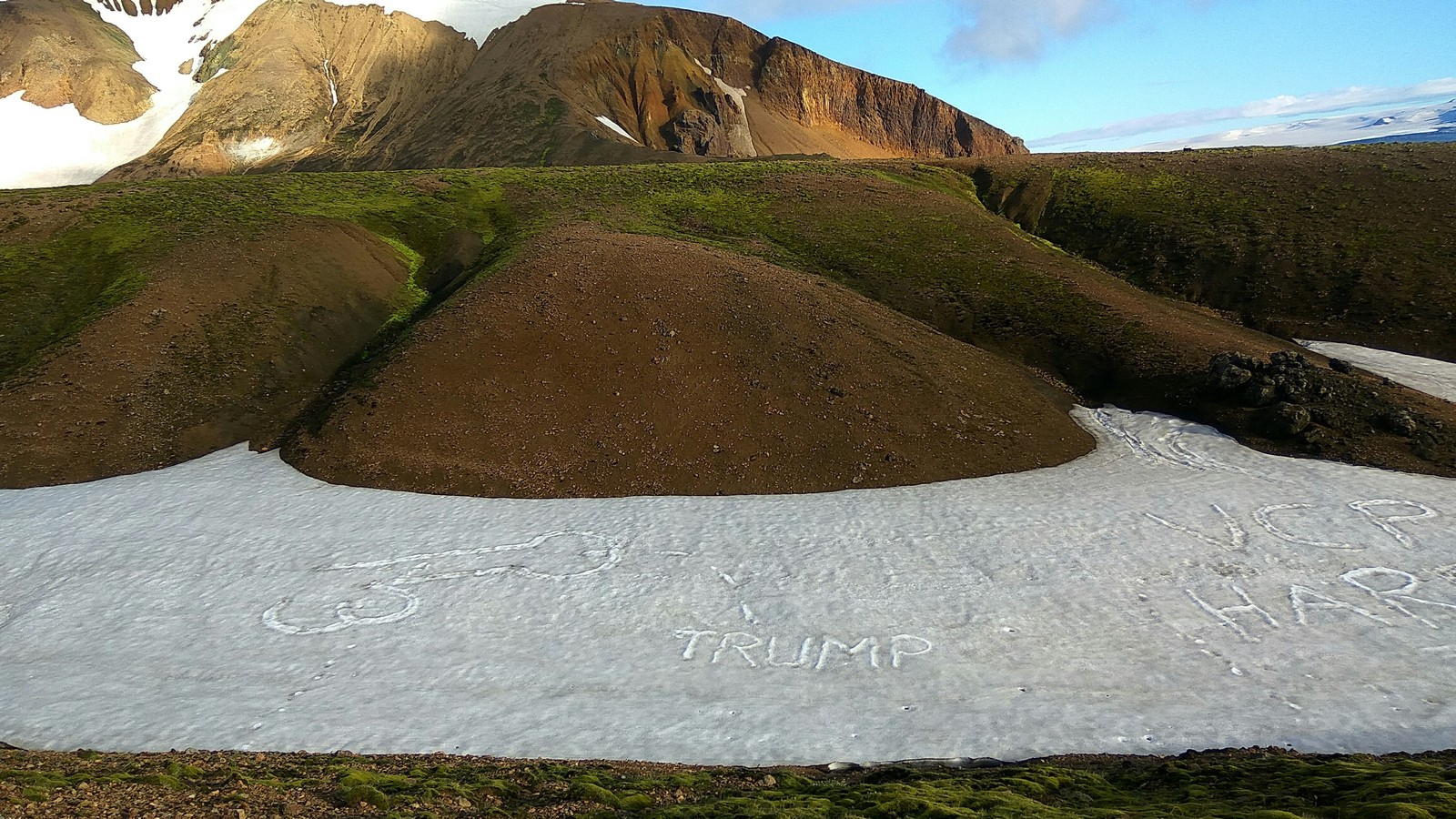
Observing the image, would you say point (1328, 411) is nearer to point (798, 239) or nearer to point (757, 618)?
point (757, 618)

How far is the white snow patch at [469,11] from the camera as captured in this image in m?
142

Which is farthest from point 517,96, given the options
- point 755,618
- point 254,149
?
point 755,618

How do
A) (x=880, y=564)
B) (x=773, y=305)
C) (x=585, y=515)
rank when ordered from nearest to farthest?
(x=880, y=564)
(x=585, y=515)
(x=773, y=305)

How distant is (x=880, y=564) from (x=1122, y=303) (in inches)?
970

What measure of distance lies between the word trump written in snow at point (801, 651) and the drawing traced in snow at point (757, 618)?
0.22ft

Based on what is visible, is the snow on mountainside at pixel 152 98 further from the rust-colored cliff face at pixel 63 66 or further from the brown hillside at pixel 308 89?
the brown hillside at pixel 308 89

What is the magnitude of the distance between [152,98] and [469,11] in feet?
184

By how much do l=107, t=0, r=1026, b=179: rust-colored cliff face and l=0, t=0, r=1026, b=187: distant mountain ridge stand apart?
320 mm

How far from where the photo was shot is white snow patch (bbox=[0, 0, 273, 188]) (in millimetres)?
127625

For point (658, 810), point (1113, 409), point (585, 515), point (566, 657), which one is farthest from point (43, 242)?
point (1113, 409)

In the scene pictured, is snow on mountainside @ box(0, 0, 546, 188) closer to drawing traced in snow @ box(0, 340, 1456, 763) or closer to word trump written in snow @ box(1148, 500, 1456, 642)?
drawing traced in snow @ box(0, 340, 1456, 763)

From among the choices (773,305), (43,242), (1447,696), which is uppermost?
(43,242)

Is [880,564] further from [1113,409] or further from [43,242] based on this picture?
[43,242]

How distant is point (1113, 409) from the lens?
3234cm
